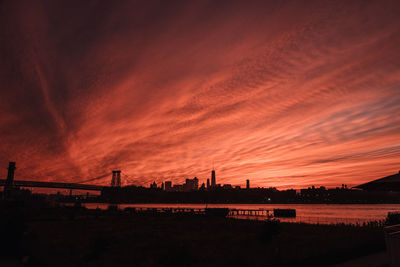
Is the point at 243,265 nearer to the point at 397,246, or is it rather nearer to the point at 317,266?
the point at 317,266

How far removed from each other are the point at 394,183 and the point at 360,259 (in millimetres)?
4820

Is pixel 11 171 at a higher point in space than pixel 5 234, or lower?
higher

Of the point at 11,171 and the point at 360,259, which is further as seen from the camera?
the point at 11,171

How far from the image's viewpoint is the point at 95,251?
15438 mm

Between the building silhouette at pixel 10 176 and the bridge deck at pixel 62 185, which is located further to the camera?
the bridge deck at pixel 62 185

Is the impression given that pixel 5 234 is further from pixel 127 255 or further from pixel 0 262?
pixel 127 255

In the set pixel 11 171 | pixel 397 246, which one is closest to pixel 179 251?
pixel 397 246

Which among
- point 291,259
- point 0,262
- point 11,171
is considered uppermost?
point 11,171

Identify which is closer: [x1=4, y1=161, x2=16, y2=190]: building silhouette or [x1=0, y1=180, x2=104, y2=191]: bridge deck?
[x1=4, y1=161, x2=16, y2=190]: building silhouette

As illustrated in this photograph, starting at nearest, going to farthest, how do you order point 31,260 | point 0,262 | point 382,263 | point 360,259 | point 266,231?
point 382,263 → point 360,259 → point 31,260 → point 0,262 → point 266,231

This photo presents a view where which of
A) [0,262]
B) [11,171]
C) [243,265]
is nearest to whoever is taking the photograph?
[243,265]

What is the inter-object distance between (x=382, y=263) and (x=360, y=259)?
1.46m

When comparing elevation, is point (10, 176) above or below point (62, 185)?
above

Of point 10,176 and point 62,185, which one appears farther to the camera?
point 62,185
